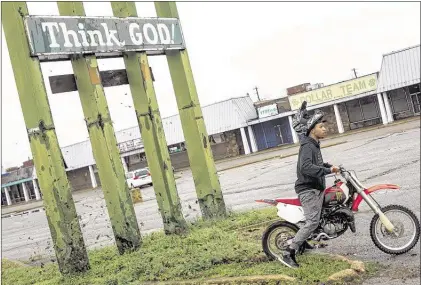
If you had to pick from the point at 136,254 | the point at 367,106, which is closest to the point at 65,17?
the point at 136,254

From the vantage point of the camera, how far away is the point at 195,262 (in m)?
6.61

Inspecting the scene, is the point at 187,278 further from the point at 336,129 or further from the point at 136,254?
the point at 336,129

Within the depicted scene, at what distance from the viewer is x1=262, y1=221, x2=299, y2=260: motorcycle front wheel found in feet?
20.8

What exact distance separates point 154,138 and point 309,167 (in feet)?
13.3

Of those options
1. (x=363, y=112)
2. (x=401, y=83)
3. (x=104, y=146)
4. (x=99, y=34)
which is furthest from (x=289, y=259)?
(x=363, y=112)

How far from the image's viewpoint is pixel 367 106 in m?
43.1

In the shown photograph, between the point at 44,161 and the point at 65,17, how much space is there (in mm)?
2465

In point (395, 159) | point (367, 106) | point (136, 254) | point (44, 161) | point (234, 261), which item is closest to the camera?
point (234, 261)

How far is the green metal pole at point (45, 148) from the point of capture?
7.37 metres

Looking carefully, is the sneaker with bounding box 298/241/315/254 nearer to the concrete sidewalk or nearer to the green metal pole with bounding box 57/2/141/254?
the green metal pole with bounding box 57/2/141/254

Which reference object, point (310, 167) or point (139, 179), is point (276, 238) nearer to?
point (310, 167)

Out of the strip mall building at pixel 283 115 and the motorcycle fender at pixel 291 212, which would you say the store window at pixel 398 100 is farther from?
the motorcycle fender at pixel 291 212

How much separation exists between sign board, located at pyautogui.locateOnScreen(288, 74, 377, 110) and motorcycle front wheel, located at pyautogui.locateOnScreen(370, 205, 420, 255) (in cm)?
3700

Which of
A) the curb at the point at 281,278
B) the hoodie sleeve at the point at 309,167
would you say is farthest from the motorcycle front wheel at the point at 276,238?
the hoodie sleeve at the point at 309,167
